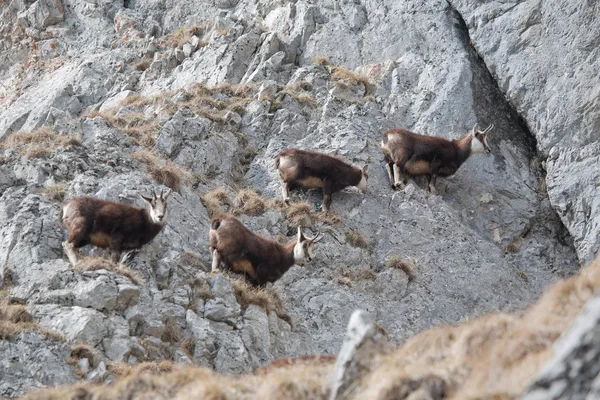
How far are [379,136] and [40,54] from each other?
Answer: 17.5 meters

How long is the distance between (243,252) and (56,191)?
515cm

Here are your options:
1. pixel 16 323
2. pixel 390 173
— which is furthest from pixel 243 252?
pixel 390 173

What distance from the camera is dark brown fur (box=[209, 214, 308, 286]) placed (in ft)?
59.7

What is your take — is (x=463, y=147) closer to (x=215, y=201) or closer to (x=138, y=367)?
(x=215, y=201)

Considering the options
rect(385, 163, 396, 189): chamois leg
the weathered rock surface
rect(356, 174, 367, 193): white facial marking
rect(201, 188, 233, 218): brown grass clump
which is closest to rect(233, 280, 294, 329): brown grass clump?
rect(201, 188, 233, 218): brown grass clump

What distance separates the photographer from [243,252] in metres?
18.2

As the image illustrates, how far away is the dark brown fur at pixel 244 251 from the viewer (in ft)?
59.7

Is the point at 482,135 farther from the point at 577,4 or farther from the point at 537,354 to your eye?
the point at 537,354

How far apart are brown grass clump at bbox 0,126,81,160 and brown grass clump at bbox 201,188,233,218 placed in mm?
3912

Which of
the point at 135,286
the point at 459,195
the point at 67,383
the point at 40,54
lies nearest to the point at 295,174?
the point at 459,195

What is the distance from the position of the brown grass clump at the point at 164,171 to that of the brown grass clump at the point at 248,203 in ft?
5.01

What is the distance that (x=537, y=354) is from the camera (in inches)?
298

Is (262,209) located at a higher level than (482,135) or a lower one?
lower

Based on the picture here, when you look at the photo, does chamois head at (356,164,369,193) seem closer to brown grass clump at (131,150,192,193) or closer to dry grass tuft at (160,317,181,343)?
brown grass clump at (131,150,192,193)
